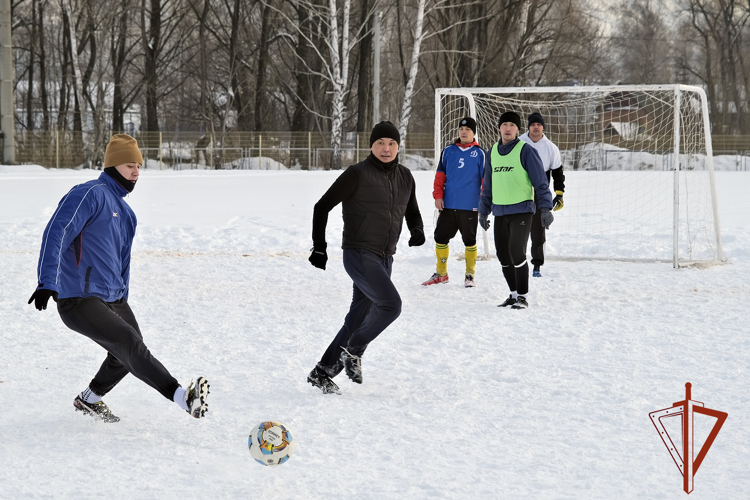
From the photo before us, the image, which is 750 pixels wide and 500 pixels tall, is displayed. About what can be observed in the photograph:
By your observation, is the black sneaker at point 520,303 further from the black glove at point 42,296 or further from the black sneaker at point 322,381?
the black glove at point 42,296

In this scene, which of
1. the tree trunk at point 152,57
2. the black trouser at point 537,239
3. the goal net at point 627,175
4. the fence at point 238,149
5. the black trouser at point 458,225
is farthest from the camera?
the tree trunk at point 152,57

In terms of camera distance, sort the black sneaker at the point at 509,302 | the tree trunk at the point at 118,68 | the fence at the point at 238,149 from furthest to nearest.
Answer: the tree trunk at the point at 118,68, the fence at the point at 238,149, the black sneaker at the point at 509,302

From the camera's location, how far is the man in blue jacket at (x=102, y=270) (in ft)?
12.1

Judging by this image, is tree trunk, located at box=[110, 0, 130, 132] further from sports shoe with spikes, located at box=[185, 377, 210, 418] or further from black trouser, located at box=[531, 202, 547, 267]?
sports shoe with spikes, located at box=[185, 377, 210, 418]

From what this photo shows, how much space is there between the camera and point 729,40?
140 feet

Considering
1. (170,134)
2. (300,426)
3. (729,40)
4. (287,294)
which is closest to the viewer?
(300,426)

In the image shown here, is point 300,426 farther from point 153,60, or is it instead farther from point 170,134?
point 153,60

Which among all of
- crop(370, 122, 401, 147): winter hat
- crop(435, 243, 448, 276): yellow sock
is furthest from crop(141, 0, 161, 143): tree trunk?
crop(370, 122, 401, 147): winter hat

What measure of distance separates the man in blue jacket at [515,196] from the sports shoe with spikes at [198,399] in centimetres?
411

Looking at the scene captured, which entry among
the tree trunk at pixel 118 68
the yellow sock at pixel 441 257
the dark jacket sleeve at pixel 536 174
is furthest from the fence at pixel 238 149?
the dark jacket sleeve at pixel 536 174

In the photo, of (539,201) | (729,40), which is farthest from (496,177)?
(729,40)

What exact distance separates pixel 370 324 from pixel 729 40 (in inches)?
1704

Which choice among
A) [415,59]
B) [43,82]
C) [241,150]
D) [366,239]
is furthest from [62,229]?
[43,82]

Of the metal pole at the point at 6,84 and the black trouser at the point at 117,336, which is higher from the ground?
the metal pole at the point at 6,84
